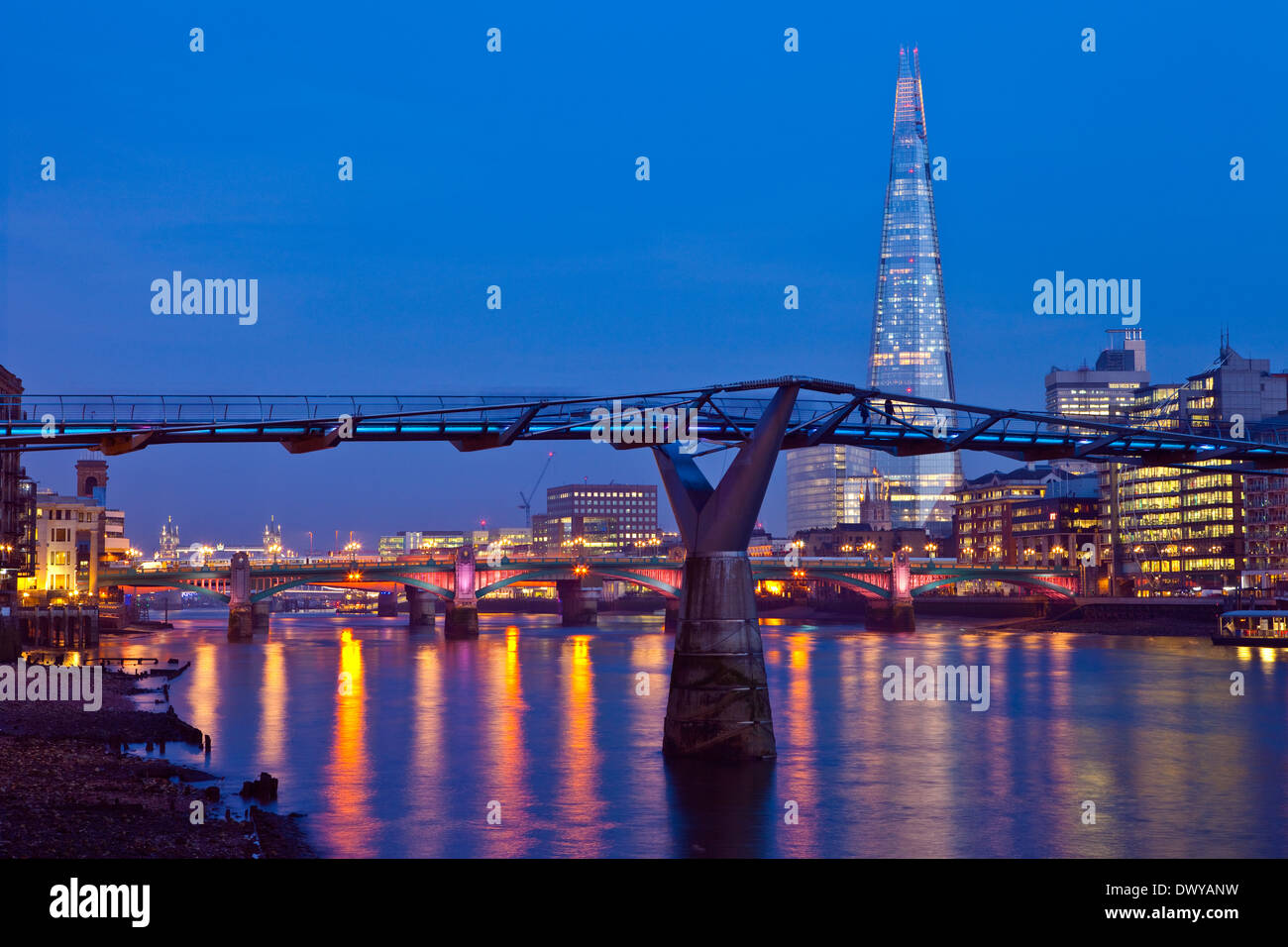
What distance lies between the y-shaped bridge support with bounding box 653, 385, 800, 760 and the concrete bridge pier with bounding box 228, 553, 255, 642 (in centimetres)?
10588

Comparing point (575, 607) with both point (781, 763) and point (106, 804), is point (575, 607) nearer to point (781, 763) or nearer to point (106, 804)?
point (781, 763)

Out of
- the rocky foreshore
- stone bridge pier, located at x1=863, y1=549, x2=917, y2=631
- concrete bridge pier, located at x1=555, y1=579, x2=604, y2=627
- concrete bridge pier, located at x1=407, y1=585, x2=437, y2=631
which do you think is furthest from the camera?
concrete bridge pier, located at x1=555, y1=579, x2=604, y2=627

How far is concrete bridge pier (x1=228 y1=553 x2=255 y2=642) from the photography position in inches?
5566

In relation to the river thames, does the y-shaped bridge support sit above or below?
above

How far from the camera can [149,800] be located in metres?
36.7

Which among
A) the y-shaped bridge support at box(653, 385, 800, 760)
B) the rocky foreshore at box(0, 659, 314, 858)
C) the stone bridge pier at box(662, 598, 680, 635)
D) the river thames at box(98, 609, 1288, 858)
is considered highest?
the y-shaped bridge support at box(653, 385, 800, 760)

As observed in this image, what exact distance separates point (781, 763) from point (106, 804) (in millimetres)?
22612

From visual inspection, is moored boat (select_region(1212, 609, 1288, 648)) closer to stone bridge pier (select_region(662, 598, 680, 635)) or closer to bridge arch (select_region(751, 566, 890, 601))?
bridge arch (select_region(751, 566, 890, 601))

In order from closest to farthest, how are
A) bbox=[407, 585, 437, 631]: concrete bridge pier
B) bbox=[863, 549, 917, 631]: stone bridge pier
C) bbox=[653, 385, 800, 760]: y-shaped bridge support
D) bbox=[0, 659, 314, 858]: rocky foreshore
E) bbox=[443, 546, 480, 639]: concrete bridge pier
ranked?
bbox=[0, 659, 314, 858]: rocky foreshore → bbox=[653, 385, 800, 760]: y-shaped bridge support → bbox=[443, 546, 480, 639]: concrete bridge pier → bbox=[863, 549, 917, 631]: stone bridge pier → bbox=[407, 585, 437, 631]: concrete bridge pier

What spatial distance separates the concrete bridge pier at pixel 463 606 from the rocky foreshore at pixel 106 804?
8716 centimetres

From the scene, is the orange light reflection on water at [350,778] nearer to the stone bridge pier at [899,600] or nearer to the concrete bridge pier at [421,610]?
the stone bridge pier at [899,600]

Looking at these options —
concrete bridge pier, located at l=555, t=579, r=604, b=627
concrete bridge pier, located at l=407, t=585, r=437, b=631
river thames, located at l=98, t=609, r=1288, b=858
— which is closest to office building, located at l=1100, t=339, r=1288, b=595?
concrete bridge pier, located at l=555, t=579, r=604, b=627

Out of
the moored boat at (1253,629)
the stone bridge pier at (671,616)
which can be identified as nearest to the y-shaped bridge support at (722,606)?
the moored boat at (1253,629)

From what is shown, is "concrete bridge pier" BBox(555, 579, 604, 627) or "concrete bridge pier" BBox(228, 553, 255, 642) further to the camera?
"concrete bridge pier" BBox(555, 579, 604, 627)
